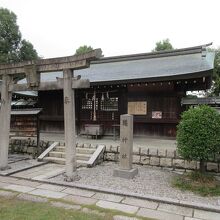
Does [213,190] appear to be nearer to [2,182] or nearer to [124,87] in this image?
[2,182]

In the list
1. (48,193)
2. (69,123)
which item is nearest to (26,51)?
(69,123)

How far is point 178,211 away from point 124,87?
25.5ft

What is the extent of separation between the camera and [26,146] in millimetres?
10398

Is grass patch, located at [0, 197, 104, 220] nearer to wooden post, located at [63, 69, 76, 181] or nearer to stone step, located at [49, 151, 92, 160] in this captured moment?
wooden post, located at [63, 69, 76, 181]

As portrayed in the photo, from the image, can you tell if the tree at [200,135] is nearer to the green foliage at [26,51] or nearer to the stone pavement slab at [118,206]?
the stone pavement slab at [118,206]

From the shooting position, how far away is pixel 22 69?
7414 millimetres

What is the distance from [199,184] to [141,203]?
1.99 metres

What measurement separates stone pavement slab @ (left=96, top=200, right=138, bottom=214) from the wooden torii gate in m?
1.74

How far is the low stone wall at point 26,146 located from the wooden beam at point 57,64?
360cm

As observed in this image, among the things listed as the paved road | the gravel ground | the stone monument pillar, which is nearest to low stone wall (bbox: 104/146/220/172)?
the gravel ground

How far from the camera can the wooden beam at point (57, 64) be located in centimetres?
619

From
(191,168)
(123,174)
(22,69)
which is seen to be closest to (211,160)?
(191,168)

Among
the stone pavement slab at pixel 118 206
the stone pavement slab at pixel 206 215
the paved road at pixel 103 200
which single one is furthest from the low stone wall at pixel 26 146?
the stone pavement slab at pixel 206 215

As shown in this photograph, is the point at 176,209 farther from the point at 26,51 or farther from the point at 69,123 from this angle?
the point at 26,51
